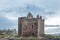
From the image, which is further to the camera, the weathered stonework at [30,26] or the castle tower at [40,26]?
the castle tower at [40,26]

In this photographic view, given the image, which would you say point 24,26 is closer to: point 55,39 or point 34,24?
point 34,24

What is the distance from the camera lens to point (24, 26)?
42.3 meters

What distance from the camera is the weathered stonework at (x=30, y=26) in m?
41.7

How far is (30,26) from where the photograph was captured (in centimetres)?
4216

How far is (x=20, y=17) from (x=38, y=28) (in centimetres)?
506

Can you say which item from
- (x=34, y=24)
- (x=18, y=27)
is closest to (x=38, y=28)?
(x=34, y=24)

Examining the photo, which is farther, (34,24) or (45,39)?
(34,24)

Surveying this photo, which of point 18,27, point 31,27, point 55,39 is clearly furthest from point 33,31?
point 55,39

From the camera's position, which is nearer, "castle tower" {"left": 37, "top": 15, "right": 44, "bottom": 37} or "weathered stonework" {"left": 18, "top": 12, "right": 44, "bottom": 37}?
"weathered stonework" {"left": 18, "top": 12, "right": 44, "bottom": 37}

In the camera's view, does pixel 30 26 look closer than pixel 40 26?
Yes

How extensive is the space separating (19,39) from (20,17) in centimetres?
771

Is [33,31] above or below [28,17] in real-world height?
below

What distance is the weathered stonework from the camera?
41.7m

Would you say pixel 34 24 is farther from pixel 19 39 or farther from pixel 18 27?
pixel 19 39
